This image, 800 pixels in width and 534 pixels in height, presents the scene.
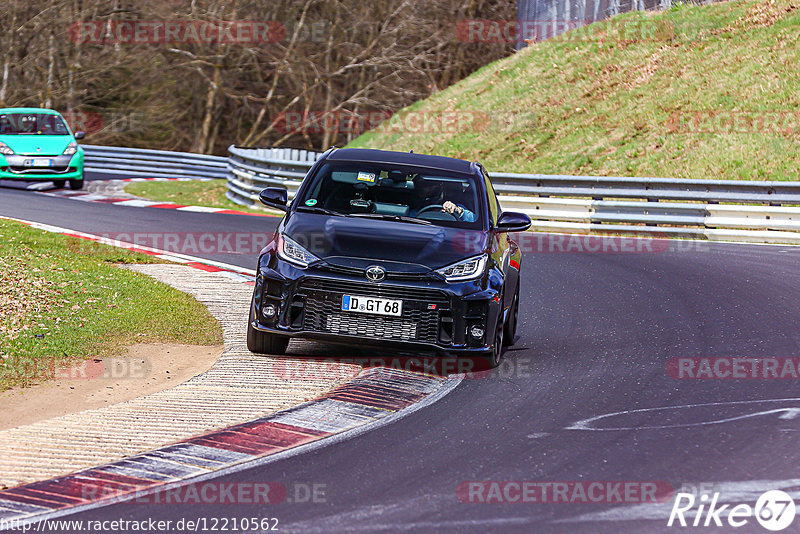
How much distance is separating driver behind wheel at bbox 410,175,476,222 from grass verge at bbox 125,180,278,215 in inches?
524

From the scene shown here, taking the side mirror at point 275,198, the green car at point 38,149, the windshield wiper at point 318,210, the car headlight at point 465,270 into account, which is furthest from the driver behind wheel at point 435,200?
the green car at point 38,149

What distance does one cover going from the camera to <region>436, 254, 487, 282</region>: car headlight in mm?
8250

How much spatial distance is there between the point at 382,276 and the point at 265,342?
1194 millimetres

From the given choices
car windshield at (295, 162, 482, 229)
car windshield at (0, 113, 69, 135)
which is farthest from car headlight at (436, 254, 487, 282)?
car windshield at (0, 113, 69, 135)

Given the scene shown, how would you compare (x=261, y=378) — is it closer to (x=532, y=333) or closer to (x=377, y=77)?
(x=532, y=333)

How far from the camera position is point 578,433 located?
6648mm

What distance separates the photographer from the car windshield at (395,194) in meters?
9.18

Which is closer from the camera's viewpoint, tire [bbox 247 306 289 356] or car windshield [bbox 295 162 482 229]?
tire [bbox 247 306 289 356]

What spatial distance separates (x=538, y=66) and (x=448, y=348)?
94.5 feet

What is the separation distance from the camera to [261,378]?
789 centimetres

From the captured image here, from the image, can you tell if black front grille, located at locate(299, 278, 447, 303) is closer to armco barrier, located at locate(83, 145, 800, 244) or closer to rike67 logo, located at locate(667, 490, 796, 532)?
rike67 logo, located at locate(667, 490, 796, 532)

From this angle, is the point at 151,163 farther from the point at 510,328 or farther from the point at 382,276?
the point at 382,276

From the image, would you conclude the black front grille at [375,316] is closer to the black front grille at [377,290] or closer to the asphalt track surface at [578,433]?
the black front grille at [377,290]

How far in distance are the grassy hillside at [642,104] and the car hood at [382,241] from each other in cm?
1690
